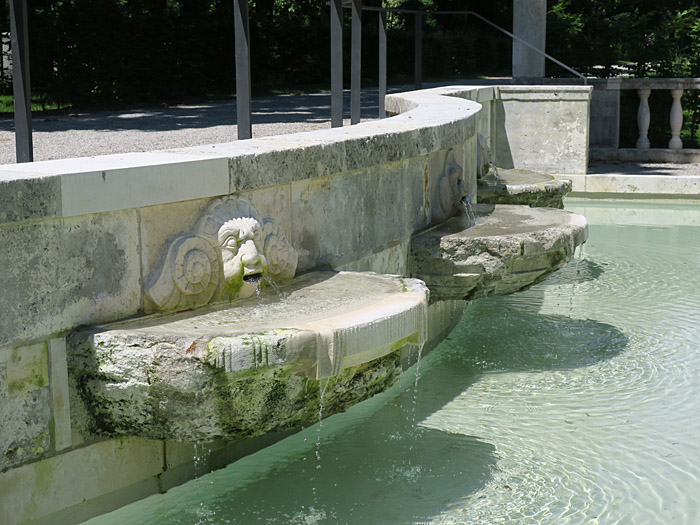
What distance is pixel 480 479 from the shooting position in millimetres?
4617

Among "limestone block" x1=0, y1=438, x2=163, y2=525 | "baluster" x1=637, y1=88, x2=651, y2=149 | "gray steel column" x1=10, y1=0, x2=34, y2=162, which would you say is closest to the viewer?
"limestone block" x1=0, y1=438, x2=163, y2=525

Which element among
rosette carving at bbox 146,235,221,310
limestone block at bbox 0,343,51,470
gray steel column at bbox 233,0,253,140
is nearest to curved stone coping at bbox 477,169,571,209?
gray steel column at bbox 233,0,253,140

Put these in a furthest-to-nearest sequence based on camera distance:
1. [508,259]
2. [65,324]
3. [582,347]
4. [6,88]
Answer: [6,88]
[582,347]
[508,259]
[65,324]

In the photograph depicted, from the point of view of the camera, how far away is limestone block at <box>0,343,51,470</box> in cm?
359

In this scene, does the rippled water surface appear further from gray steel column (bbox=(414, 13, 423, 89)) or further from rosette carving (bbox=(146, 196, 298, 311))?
gray steel column (bbox=(414, 13, 423, 89))

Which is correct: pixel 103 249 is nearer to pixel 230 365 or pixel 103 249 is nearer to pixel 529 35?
pixel 230 365

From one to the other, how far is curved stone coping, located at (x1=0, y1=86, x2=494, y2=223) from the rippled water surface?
1314mm

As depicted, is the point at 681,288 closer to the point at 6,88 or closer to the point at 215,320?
the point at 215,320

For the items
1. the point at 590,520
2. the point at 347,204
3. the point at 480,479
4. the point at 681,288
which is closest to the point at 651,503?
the point at 590,520

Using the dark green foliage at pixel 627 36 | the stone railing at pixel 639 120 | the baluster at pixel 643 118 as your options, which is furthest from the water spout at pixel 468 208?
the dark green foliage at pixel 627 36

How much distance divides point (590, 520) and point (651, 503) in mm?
375

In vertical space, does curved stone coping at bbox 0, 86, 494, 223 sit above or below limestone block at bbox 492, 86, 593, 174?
above

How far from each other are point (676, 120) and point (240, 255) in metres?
12.2

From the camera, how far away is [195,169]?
4.11 m
